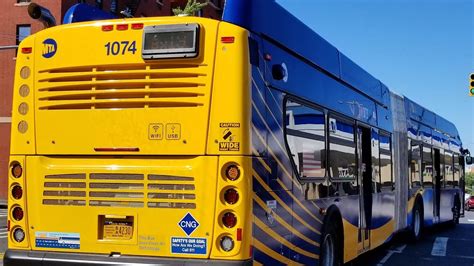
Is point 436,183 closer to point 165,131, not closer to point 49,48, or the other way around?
point 165,131

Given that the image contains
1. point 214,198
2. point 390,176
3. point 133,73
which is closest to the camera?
point 214,198

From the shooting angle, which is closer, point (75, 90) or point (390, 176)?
point (75, 90)

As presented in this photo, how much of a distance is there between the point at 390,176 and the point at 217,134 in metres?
7.09

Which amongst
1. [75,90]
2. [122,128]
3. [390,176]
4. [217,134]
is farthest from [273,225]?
[390,176]

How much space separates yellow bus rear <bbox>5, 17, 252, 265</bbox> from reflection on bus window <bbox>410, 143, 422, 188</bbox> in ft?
30.5

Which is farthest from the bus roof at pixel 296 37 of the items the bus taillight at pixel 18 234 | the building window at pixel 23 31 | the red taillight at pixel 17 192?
the building window at pixel 23 31

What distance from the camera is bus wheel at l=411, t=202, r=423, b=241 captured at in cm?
1364

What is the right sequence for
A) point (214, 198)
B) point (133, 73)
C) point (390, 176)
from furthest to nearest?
point (390, 176) → point (133, 73) → point (214, 198)

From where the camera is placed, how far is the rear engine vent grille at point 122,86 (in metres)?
5.32

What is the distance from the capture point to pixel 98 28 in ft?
18.6

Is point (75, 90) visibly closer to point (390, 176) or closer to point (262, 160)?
point (262, 160)

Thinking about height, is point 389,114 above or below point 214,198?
above

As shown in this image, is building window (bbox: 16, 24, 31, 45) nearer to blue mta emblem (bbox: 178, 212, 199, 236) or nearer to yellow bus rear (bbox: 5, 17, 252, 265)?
yellow bus rear (bbox: 5, 17, 252, 265)

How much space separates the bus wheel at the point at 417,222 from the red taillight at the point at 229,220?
9481mm
